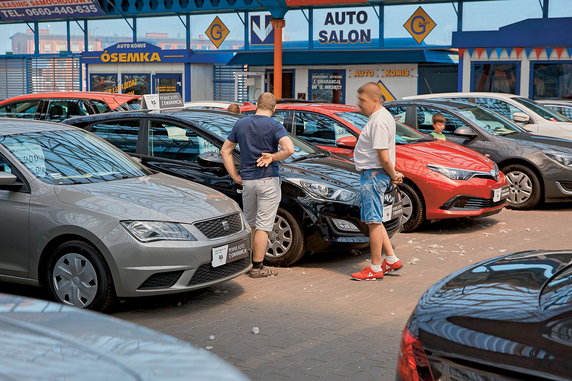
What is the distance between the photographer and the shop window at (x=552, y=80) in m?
19.1

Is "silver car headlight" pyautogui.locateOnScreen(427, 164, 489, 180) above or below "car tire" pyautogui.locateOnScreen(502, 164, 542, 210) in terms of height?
above

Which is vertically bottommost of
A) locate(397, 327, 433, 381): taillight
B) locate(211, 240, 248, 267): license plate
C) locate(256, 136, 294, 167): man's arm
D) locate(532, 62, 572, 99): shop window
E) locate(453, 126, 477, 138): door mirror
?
locate(211, 240, 248, 267): license plate

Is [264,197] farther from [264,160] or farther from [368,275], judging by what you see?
[368,275]

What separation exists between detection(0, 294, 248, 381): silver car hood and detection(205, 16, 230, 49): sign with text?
81.1 ft

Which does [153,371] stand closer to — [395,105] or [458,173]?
[458,173]

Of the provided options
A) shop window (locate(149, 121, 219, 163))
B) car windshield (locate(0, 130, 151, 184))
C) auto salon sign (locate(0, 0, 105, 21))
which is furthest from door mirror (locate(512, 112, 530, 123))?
auto salon sign (locate(0, 0, 105, 21))

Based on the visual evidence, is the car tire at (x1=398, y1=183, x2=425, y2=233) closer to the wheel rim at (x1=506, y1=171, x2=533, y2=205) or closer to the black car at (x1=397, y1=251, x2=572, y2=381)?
the wheel rim at (x1=506, y1=171, x2=533, y2=205)

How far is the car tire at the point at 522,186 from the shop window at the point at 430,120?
984mm

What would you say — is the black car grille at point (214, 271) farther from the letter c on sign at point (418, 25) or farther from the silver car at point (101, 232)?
the letter c on sign at point (418, 25)

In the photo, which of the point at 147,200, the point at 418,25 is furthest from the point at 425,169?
the point at 418,25

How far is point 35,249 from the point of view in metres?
6.27

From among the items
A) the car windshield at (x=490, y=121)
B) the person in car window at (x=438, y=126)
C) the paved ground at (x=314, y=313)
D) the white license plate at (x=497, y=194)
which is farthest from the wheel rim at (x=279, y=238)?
the car windshield at (x=490, y=121)

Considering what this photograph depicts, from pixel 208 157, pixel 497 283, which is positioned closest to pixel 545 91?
pixel 208 157

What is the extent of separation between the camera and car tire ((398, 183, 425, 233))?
31.9 ft
